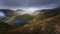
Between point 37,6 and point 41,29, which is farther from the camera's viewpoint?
point 37,6

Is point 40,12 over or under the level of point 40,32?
over

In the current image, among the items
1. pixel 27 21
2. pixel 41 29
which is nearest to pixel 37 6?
pixel 27 21

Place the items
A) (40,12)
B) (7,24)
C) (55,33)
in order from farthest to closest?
(40,12) → (7,24) → (55,33)

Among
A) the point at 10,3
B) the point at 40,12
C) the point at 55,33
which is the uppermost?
the point at 10,3

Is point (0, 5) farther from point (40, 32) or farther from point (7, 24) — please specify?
point (40, 32)

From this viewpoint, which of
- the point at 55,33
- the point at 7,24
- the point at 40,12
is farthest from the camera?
the point at 40,12

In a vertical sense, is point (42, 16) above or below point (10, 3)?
below

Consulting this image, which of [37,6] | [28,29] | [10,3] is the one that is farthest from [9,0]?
[28,29]

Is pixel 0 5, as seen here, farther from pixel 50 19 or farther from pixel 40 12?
pixel 50 19

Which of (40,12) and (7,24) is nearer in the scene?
(7,24)
